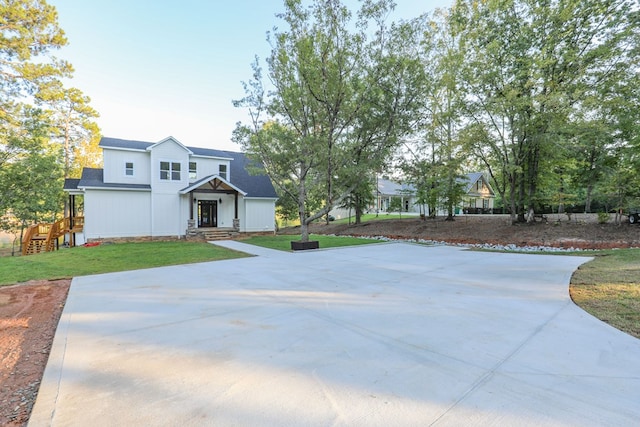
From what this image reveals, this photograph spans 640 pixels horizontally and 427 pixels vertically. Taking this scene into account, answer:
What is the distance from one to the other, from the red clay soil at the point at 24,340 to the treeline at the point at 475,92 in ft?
27.1

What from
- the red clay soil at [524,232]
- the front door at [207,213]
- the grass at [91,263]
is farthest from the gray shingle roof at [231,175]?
the red clay soil at [524,232]

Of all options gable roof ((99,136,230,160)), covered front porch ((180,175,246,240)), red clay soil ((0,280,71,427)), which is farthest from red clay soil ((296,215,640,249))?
red clay soil ((0,280,71,427))

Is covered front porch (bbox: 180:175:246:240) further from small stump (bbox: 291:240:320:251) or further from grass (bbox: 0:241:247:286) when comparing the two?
small stump (bbox: 291:240:320:251)

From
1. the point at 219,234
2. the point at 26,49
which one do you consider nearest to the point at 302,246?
the point at 219,234

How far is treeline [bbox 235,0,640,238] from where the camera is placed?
11.5 meters

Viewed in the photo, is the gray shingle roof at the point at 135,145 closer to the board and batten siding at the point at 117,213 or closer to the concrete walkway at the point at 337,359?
the board and batten siding at the point at 117,213

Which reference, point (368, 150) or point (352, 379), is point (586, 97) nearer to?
point (368, 150)

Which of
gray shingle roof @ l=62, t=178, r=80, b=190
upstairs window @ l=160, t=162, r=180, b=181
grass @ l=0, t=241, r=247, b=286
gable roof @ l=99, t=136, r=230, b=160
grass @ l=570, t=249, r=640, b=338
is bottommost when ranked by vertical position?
grass @ l=570, t=249, r=640, b=338

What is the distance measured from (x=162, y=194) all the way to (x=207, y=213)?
2.81m

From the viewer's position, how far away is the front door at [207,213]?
1784 centimetres

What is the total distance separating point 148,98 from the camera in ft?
58.6

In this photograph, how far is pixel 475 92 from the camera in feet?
46.5

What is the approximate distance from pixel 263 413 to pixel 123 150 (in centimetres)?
1761

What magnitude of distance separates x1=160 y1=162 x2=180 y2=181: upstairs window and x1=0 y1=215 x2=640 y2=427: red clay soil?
35.0ft
